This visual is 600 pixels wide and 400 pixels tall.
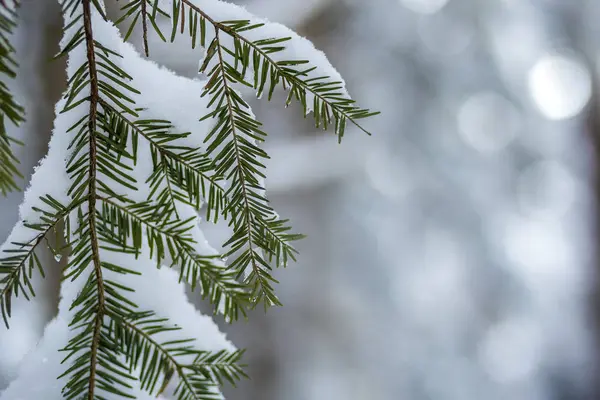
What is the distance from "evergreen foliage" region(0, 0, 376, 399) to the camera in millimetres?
394

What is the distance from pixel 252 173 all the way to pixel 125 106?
12cm

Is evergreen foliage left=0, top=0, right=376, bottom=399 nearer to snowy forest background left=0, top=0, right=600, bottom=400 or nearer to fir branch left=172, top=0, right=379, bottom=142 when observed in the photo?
fir branch left=172, top=0, right=379, bottom=142

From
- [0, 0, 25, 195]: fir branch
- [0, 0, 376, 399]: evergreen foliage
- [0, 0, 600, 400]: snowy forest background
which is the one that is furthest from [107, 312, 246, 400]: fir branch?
[0, 0, 600, 400]: snowy forest background

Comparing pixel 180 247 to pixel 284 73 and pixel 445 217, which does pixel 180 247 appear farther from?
pixel 445 217

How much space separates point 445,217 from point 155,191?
4.32 m

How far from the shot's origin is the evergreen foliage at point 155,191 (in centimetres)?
39

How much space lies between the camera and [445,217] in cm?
448

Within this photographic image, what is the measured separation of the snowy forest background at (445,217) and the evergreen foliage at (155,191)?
3282 millimetres

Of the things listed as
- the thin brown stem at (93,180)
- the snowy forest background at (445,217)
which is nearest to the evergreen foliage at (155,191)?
the thin brown stem at (93,180)

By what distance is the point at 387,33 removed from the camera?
415cm

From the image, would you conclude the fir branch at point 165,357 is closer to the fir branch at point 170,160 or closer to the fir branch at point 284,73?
the fir branch at point 170,160

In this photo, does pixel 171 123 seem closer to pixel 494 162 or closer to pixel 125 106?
pixel 125 106

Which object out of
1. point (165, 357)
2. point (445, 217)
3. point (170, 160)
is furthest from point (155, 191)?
point (445, 217)

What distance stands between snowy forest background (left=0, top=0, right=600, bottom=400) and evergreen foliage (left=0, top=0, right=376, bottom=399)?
328cm
